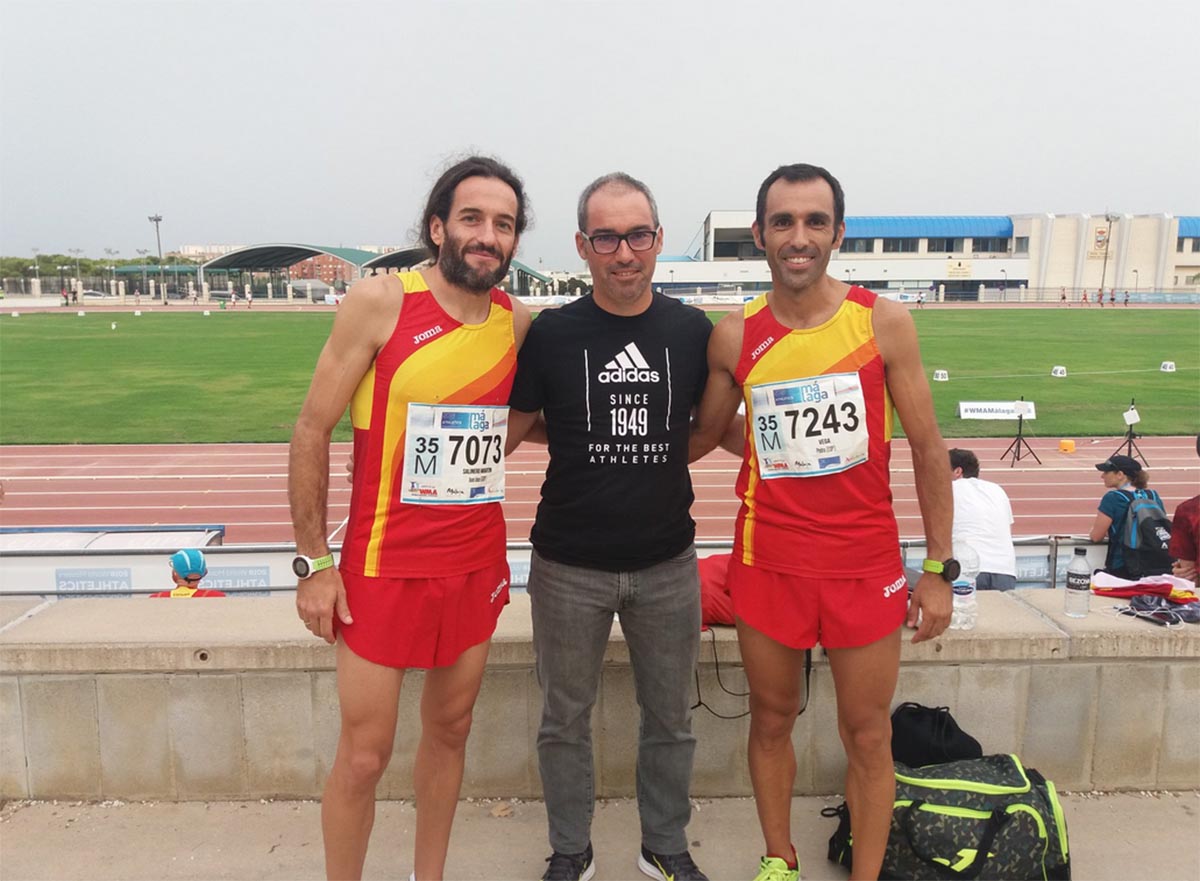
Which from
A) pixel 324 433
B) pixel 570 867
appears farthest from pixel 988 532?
pixel 324 433

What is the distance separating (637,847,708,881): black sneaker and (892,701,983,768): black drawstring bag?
0.76 meters

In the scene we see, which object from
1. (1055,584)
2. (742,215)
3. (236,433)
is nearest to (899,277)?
(742,215)

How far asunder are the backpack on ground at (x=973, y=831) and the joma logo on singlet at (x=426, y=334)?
190 cm

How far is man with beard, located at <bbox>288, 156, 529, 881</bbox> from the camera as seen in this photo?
89.4 inches

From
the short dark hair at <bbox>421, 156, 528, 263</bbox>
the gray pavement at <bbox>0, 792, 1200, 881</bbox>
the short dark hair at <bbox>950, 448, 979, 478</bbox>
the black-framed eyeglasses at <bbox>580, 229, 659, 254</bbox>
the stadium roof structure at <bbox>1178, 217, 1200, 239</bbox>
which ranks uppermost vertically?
the stadium roof structure at <bbox>1178, 217, 1200, 239</bbox>

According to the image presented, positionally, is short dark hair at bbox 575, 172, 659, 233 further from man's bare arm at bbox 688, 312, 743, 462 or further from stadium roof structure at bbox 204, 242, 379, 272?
stadium roof structure at bbox 204, 242, 379, 272

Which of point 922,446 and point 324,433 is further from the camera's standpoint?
point 922,446

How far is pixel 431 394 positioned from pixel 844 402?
3.72ft

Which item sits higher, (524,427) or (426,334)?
(426,334)

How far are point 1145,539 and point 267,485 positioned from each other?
35.7 feet

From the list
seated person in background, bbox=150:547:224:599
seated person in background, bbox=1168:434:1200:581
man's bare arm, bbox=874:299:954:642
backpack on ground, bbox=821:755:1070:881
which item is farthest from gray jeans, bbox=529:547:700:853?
seated person in background, bbox=1168:434:1200:581

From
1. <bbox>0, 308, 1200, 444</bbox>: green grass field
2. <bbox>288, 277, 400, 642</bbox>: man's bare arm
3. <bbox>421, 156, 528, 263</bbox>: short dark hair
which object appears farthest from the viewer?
<bbox>0, 308, 1200, 444</bbox>: green grass field

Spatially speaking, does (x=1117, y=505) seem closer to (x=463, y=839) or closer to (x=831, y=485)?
(x=831, y=485)

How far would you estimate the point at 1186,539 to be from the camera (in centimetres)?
523
